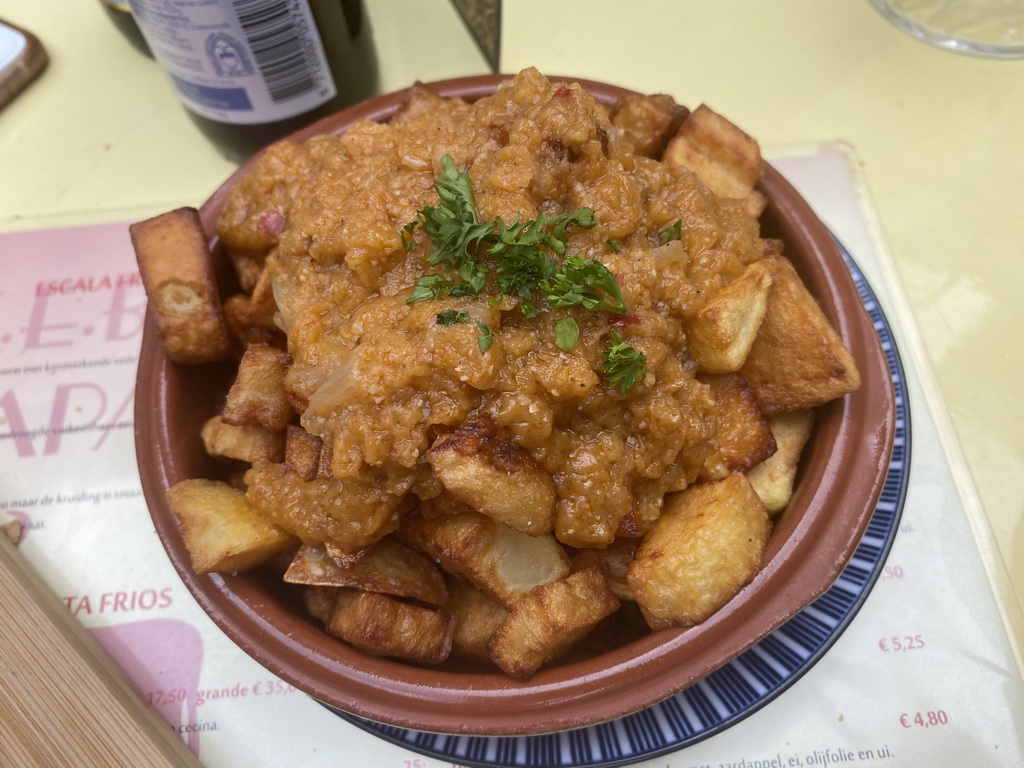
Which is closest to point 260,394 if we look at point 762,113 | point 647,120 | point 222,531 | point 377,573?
point 222,531

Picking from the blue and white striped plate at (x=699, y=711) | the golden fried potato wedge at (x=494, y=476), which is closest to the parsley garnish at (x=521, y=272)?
the golden fried potato wedge at (x=494, y=476)

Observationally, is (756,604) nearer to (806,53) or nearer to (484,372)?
(484,372)

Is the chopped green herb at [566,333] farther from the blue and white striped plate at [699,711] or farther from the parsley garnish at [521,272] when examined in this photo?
the blue and white striped plate at [699,711]

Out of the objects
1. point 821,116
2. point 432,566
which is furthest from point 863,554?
point 821,116

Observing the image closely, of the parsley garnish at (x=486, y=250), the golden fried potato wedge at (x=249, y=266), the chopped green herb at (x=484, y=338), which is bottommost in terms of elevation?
the golden fried potato wedge at (x=249, y=266)

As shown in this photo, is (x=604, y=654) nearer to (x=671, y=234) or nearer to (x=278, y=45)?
(x=671, y=234)

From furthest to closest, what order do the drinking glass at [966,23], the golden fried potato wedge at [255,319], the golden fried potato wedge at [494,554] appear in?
the drinking glass at [966,23] < the golden fried potato wedge at [255,319] < the golden fried potato wedge at [494,554]
